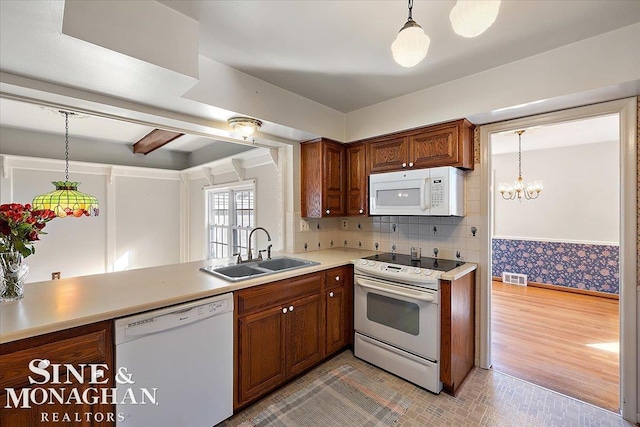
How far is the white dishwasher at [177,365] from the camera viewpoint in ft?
4.48

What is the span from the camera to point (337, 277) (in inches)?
98.7

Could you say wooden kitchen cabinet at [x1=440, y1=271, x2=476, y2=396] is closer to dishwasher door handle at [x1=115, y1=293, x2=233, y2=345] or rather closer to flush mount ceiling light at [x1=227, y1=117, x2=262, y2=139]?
dishwasher door handle at [x1=115, y1=293, x2=233, y2=345]

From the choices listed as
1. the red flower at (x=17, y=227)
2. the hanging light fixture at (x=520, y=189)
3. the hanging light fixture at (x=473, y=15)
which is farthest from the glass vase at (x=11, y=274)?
the hanging light fixture at (x=520, y=189)

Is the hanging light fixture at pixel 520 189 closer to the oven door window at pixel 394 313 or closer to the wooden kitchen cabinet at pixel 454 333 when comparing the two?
the wooden kitchen cabinet at pixel 454 333

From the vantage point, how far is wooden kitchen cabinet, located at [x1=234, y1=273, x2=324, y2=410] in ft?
6.01

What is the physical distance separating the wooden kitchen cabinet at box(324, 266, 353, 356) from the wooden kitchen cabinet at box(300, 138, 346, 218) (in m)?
0.67

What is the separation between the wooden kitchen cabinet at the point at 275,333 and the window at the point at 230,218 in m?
1.86

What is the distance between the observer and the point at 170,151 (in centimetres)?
511

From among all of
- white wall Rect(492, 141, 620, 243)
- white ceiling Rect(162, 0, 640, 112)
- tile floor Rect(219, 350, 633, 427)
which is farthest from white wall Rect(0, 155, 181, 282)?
white wall Rect(492, 141, 620, 243)

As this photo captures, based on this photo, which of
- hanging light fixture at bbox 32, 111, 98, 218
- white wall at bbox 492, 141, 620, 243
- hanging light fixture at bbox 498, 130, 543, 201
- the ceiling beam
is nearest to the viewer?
hanging light fixture at bbox 32, 111, 98, 218

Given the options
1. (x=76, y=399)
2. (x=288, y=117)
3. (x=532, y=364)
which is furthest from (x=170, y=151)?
(x=532, y=364)

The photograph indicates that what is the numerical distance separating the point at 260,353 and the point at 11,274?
1.43 meters

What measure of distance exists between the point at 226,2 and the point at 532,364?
3.51 meters

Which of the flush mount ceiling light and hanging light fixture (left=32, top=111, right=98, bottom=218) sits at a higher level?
the flush mount ceiling light
